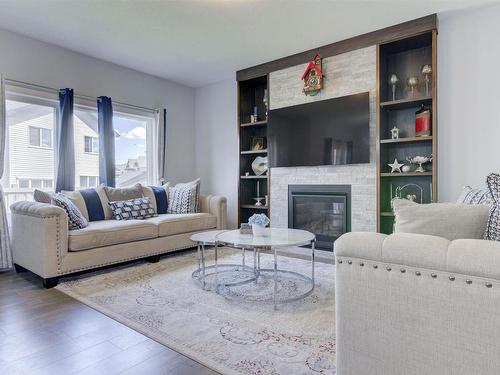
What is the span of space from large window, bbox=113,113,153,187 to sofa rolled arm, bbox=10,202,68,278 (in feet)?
5.90

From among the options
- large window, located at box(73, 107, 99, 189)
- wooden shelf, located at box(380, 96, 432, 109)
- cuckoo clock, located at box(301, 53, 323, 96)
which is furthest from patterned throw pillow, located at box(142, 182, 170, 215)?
wooden shelf, located at box(380, 96, 432, 109)

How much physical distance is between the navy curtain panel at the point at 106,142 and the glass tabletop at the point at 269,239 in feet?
7.30

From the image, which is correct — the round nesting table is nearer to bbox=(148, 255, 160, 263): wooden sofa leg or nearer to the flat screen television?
bbox=(148, 255, 160, 263): wooden sofa leg

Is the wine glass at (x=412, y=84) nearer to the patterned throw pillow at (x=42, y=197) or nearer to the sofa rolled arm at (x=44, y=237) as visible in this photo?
the sofa rolled arm at (x=44, y=237)

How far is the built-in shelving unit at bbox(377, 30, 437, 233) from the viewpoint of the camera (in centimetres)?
349

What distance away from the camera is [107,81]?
4.36 metres

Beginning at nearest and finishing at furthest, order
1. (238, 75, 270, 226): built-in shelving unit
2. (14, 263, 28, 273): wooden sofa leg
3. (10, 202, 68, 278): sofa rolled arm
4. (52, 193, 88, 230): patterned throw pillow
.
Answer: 1. (10, 202, 68, 278): sofa rolled arm
2. (52, 193, 88, 230): patterned throw pillow
3. (14, 263, 28, 273): wooden sofa leg
4. (238, 75, 270, 226): built-in shelving unit

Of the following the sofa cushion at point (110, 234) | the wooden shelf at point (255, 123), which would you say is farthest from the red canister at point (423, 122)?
the sofa cushion at point (110, 234)

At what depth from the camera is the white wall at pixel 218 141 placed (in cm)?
514

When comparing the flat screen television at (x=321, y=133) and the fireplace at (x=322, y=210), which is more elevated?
the flat screen television at (x=321, y=133)

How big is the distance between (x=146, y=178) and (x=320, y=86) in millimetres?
2911

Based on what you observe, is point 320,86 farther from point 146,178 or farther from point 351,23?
point 146,178

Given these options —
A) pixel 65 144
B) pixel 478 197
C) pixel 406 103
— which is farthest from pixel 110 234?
pixel 406 103

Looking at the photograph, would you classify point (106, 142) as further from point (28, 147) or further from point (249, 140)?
point (249, 140)
